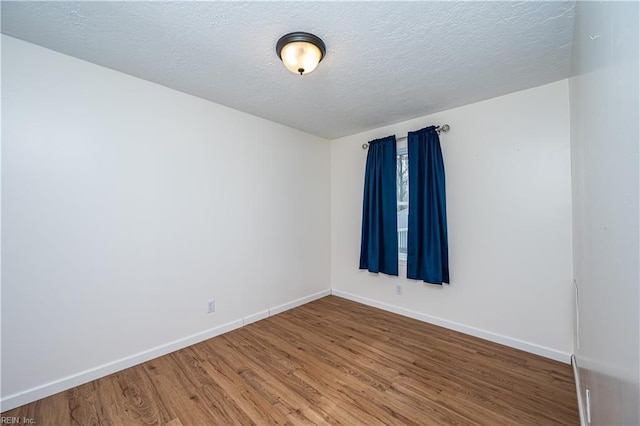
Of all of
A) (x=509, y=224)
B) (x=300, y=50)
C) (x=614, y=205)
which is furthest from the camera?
(x=509, y=224)

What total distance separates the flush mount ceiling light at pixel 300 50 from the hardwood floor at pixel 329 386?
2308 millimetres

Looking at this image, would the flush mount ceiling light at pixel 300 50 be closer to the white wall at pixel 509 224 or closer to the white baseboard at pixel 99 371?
the white wall at pixel 509 224

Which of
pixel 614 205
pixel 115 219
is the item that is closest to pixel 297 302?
pixel 115 219

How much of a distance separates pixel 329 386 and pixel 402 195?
7.54ft

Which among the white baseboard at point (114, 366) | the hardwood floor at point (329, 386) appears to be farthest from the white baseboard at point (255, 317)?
the hardwood floor at point (329, 386)

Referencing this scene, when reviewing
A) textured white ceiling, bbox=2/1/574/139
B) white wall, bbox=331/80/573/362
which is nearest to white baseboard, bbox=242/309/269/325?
white wall, bbox=331/80/573/362

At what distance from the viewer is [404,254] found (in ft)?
10.7

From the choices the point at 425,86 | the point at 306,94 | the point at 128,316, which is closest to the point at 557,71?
the point at 425,86

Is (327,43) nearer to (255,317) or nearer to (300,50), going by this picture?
(300,50)

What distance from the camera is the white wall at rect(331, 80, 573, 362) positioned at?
220cm

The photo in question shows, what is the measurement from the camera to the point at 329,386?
189 centimetres

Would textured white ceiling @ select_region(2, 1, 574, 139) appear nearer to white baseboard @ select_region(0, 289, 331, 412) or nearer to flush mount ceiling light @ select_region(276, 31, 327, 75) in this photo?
flush mount ceiling light @ select_region(276, 31, 327, 75)

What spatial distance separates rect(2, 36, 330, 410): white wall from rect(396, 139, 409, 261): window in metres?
1.66

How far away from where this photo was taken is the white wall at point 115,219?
1698 mm
